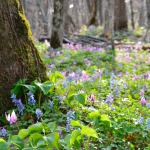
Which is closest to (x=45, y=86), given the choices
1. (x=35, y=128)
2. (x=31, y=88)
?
(x=31, y=88)

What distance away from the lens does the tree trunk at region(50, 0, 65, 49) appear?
898cm

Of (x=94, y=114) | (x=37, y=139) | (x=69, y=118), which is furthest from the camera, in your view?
(x=69, y=118)

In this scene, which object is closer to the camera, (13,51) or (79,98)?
(79,98)

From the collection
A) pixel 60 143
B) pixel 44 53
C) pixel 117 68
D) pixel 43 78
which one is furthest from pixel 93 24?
pixel 60 143

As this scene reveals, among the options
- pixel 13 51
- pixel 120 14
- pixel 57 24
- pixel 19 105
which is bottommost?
pixel 19 105

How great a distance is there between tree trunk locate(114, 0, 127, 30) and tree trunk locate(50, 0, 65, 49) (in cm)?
863

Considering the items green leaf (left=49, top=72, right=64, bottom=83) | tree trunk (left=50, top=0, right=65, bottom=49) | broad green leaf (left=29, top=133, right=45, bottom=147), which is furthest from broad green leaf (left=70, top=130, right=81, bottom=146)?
tree trunk (left=50, top=0, right=65, bottom=49)

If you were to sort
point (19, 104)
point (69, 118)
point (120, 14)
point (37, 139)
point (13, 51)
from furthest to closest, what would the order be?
point (120, 14)
point (13, 51)
point (19, 104)
point (69, 118)
point (37, 139)

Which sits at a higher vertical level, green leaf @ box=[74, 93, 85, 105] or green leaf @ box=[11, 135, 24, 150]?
green leaf @ box=[74, 93, 85, 105]

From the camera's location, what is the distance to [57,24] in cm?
932

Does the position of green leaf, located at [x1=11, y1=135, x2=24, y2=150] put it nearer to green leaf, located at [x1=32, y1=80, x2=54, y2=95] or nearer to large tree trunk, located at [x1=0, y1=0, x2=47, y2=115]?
green leaf, located at [x1=32, y1=80, x2=54, y2=95]

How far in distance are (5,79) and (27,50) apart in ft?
1.67

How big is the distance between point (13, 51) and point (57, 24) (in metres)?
5.91

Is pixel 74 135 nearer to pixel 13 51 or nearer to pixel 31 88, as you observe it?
pixel 31 88
